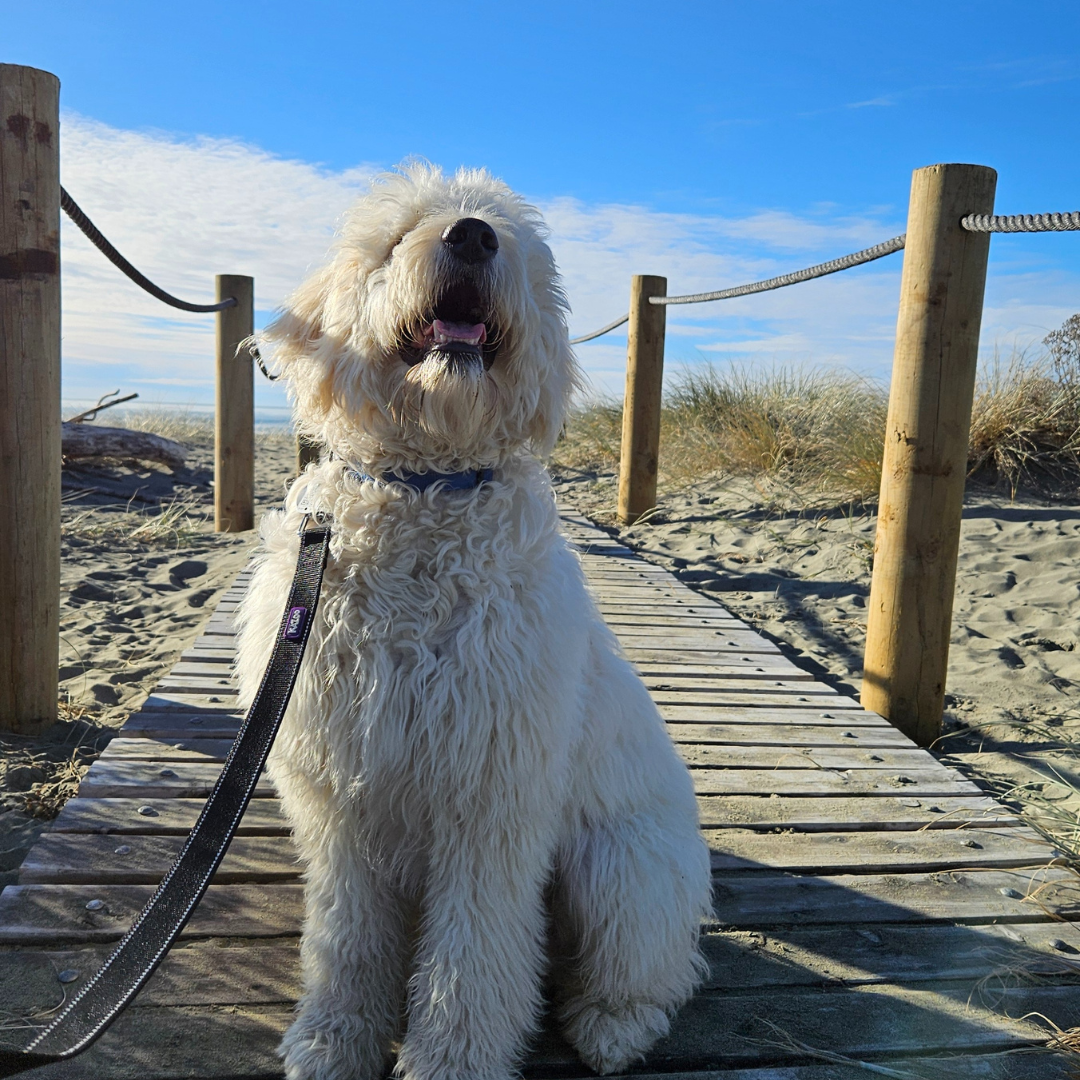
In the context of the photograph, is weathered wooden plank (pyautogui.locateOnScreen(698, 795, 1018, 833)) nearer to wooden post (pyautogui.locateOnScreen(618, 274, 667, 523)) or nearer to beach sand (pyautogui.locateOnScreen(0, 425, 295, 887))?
beach sand (pyautogui.locateOnScreen(0, 425, 295, 887))

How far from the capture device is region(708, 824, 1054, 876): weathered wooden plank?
2.71m

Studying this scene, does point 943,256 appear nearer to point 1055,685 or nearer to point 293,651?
point 1055,685

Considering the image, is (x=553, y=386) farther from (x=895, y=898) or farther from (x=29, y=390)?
(x=29, y=390)

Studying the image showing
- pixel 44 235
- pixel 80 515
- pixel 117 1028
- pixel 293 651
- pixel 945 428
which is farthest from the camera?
pixel 80 515

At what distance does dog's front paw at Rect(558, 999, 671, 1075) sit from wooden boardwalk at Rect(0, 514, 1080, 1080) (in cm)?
5

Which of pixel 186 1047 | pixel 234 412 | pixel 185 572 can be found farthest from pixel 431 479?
pixel 234 412

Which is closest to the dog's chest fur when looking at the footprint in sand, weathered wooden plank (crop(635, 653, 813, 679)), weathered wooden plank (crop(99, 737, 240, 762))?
weathered wooden plank (crop(99, 737, 240, 762))

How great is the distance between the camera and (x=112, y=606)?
5.48 meters

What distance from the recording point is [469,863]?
178cm

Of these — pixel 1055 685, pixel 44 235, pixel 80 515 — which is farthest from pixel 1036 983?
pixel 80 515

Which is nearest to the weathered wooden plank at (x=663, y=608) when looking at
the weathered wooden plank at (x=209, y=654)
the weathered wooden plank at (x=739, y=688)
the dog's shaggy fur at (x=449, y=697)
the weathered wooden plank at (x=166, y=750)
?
the weathered wooden plank at (x=739, y=688)

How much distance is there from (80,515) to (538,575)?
747cm

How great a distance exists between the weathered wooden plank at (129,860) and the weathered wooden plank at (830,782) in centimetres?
151

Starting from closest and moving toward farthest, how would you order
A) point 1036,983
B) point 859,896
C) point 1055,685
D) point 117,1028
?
1. point 117,1028
2. point 1036,983
3. point 859,896
4. point 1055,685
